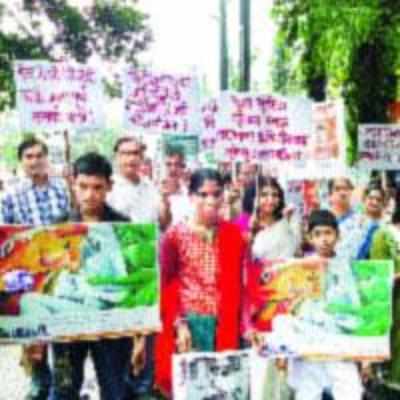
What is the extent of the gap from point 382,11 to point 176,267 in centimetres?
600

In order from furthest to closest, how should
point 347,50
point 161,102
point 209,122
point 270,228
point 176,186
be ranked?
point 347,50 → point 176,186 → point 209,122 → point 161,102 → point 270,228

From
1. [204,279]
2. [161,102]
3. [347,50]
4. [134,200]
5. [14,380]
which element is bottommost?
[14,380]

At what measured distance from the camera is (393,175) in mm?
14172

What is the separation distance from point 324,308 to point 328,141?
3.27m

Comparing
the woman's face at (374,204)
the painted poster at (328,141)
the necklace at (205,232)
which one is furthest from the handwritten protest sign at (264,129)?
the necklace at (205,232)

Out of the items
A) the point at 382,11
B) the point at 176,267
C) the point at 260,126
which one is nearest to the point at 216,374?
the point at 176,267

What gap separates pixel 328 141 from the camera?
29.8 feet

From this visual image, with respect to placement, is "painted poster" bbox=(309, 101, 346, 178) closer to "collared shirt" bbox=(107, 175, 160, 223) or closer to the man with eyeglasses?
"collared shirt" bbox=(107, 175, 160, 223)

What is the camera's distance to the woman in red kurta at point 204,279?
6.02 meters

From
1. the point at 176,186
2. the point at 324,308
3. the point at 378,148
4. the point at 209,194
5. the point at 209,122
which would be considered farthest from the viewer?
the point at 378,148

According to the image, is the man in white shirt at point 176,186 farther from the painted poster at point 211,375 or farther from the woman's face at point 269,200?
the painted poster at point 211,375

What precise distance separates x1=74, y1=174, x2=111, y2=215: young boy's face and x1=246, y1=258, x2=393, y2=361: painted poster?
895 millimetres

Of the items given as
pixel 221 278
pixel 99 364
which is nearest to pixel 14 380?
pixel 99 364

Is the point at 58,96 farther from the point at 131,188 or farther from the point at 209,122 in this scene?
the point at 209,122
